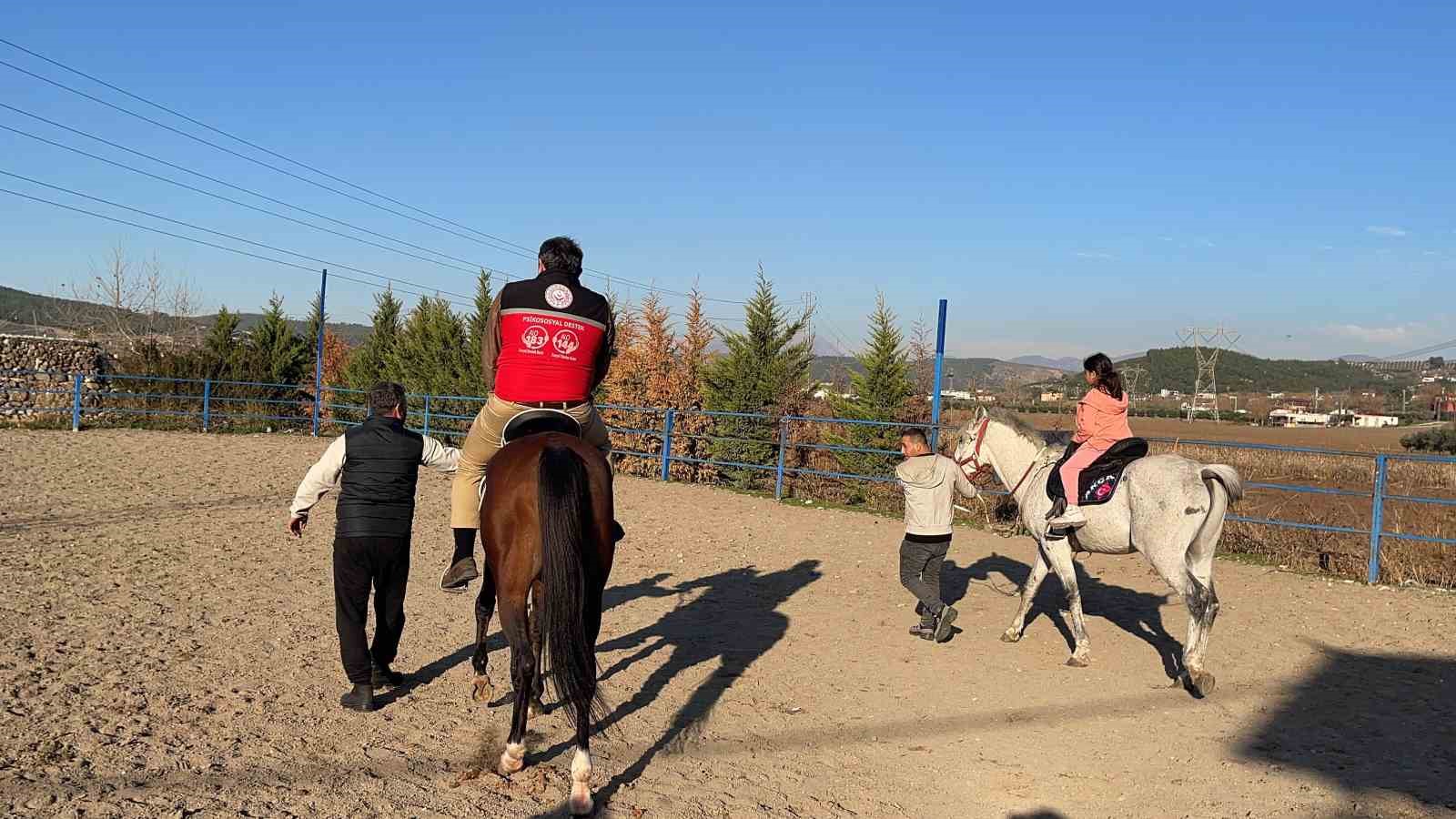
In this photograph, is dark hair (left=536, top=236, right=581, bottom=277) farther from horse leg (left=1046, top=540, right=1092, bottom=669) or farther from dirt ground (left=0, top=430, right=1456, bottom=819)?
horse leg (left=1046, top=540, right=1092, bottom=669)

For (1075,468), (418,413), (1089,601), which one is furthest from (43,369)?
(1075,468)

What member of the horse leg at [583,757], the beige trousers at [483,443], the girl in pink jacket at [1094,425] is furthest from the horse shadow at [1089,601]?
the horse leg at [583,757]

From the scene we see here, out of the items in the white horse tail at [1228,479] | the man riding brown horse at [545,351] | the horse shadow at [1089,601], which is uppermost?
the man riding brown horse at [545,351]

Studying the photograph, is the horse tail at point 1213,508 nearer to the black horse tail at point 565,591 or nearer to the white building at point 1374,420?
the black horse tail at point 565,591

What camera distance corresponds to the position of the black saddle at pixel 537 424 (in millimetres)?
4809

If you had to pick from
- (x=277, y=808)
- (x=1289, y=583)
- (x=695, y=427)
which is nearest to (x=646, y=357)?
(x=695, y=427)

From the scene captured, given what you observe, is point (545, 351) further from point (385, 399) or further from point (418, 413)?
point (418, 413)

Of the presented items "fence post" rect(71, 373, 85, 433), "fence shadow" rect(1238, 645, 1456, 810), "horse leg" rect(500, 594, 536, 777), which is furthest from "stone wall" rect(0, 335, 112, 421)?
"fence shadow" rect(1238, 645, 1456, 810)

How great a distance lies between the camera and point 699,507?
14.0 m

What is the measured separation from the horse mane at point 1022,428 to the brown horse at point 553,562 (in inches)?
155

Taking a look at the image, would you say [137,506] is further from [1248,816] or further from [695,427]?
[1248,816]

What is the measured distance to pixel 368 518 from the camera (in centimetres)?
513

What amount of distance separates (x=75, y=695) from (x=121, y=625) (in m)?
1.60

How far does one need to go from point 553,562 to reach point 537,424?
0.92 m
